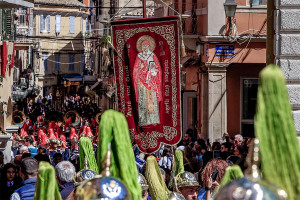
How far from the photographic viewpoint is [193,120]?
95.4 ft

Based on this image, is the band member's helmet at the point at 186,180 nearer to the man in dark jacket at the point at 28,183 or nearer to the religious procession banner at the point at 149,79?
the man in dark jacket at the point at 28,183

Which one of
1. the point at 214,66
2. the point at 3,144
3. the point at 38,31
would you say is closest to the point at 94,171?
the point at 3,144

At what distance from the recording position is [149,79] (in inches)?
Answer: 482

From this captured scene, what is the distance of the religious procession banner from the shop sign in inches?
429

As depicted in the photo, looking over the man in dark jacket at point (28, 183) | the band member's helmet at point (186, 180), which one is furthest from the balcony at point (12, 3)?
the band member's helmet at point (186, 180)

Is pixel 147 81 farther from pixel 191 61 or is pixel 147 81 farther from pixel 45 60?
pixel 45 60

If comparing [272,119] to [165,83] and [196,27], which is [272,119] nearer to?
[165,83]

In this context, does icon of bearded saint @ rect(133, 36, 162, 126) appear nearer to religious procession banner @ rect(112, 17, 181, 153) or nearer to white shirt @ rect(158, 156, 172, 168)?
religious procession banner @ rect(112, 17, 181, 153)

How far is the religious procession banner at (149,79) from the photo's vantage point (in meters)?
12.1

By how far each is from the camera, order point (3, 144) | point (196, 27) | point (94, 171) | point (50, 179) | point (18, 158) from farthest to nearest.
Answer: point (196, 27) → point (3, 144) → point (18, 158) → point (94, 171) → point (50, 179)

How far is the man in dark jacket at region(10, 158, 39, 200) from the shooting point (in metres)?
8.21

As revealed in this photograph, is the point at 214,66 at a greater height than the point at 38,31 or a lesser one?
lesser

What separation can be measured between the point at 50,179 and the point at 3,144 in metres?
13.3

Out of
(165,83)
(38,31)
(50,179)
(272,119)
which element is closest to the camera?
(272,119)
